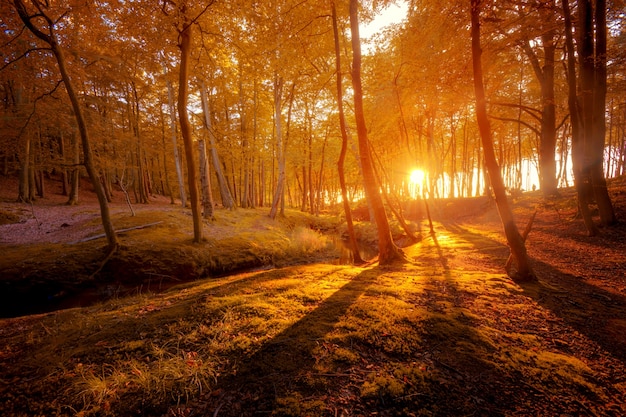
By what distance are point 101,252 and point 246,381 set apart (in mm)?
8919

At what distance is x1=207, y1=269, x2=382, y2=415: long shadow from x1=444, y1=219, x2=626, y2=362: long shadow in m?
3.03

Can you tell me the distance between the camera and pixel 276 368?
2.01m

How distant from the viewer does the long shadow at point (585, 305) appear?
2678mm

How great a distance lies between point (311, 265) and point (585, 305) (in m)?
5.53

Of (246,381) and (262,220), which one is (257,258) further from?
(246,381)

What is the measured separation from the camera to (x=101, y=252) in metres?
7.77

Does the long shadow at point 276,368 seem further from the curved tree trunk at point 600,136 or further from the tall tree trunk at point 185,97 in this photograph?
the curved tree trunk at point 600,136

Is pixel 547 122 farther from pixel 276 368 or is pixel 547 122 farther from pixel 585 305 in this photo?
pixel 276 368

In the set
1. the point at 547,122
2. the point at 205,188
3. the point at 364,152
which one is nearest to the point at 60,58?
the point at 205,188

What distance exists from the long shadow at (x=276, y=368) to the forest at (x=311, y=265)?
0.02 metres

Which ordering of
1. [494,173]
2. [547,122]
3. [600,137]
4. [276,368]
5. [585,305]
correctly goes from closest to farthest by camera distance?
[276,368]
[585,305]
[494,173]
[600,137]
[547,122]

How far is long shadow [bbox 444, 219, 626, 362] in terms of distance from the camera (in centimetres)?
268

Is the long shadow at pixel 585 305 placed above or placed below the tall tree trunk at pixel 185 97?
below

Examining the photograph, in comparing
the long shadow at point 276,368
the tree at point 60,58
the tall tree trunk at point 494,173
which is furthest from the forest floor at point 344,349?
the tree at point 60,58
